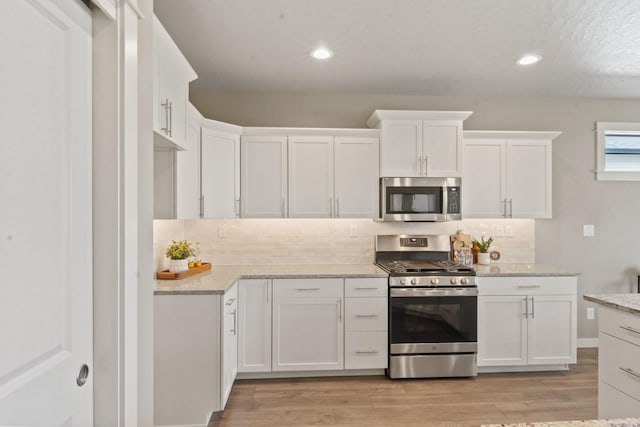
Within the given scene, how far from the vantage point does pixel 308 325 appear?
305 centimetres

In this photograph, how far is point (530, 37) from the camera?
98.6 inches

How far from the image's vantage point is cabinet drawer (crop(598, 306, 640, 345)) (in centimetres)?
183

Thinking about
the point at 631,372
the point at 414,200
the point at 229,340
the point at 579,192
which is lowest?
the point at 229,340

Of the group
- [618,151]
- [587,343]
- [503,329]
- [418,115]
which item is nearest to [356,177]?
[418,115]

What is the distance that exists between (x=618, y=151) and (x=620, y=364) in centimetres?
290

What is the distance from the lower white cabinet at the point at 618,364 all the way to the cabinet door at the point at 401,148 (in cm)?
180

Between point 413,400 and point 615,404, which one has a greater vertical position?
point 615,404

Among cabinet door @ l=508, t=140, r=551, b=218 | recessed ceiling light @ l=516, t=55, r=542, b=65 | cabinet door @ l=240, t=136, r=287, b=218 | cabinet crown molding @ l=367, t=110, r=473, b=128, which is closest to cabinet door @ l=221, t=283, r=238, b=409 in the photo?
cabinet door @ l=240, t=136, r=287, b=218

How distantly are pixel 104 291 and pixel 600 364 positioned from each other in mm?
2492

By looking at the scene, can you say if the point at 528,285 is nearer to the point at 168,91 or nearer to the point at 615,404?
the point at 615,404

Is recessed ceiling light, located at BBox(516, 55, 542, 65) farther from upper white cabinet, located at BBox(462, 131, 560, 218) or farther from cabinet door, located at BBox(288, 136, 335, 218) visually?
cabinet door, located at BBox(288, 136, 335, 218)

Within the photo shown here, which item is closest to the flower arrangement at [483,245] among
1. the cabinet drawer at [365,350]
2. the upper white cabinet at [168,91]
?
the cabinet drawer at [365,350]
